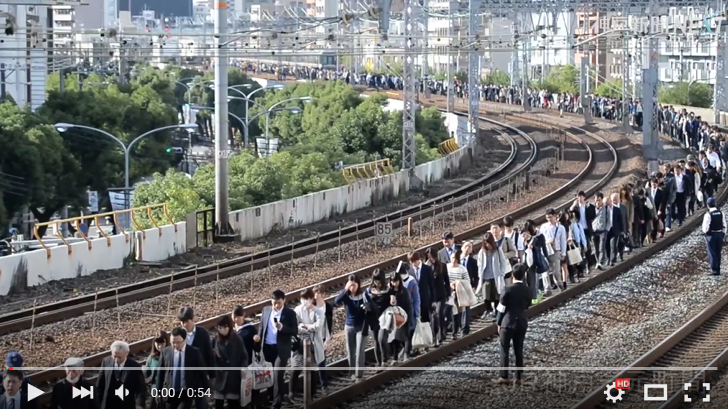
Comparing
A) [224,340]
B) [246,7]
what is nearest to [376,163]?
[224,340]

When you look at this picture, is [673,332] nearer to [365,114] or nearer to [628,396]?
[628,396]

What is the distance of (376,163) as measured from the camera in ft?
129

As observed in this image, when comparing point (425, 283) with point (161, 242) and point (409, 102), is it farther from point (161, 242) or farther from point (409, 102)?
point (409, 102)

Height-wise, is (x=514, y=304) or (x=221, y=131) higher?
Result: (x=221, y=131)

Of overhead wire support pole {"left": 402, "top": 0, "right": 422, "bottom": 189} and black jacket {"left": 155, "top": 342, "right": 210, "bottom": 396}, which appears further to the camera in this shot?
overhead wire support pole {"left": 402, "top": 0, "right": 422, "bottom": 189}

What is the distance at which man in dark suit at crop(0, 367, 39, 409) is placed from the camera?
968 cm

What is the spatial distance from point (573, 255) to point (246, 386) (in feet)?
26.2

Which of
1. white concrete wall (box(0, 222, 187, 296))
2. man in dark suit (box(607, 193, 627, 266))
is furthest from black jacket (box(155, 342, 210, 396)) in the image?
white concrete wall (box(0, 222, 187, 296))

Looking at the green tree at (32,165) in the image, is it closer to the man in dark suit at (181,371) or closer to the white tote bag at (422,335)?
the white tote bag at (422,335)

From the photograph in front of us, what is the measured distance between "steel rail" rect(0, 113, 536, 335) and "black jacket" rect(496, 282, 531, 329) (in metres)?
6.85

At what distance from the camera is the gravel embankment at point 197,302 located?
16.6m

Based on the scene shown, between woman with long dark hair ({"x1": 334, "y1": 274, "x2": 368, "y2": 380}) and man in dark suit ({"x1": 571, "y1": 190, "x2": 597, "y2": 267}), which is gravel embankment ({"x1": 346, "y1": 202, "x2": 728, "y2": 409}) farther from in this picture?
man in dark suit ({"x1": 571, "y1": 190, "x2": 597, "y2": 267})

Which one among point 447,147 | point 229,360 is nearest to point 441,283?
point 229,360

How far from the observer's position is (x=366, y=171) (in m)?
38.3
